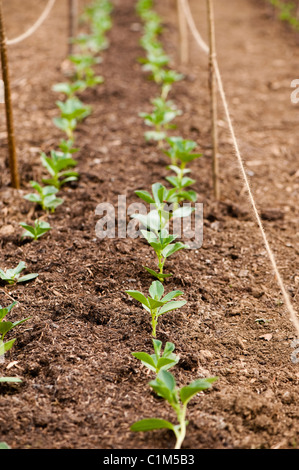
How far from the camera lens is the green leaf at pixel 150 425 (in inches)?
61.3

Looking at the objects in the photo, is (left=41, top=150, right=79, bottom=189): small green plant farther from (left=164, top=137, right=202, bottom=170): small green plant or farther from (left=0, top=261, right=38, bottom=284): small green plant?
(left=0, top=261, right=38, bottom=284): small green plant

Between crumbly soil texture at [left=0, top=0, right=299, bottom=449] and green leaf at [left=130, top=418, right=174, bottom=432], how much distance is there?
0.26 feet

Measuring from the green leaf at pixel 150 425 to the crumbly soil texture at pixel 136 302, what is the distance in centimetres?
8

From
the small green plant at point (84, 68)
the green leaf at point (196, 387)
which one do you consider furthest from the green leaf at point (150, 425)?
the small green plant at point (84, 68)

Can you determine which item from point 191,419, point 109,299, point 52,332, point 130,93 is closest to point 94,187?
point 109,299

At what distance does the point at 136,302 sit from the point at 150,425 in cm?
79

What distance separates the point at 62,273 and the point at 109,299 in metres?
0.33

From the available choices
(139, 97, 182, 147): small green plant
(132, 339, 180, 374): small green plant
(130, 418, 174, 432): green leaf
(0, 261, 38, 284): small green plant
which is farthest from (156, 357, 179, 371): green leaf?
(139, 97, 182, 147): small green plant

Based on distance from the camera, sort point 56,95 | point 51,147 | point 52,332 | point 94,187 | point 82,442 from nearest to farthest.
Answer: point 82,442
point 52,332
point 94,187
point 51,147
point 56,95

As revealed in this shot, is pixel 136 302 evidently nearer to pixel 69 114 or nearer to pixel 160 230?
pixel 160 230

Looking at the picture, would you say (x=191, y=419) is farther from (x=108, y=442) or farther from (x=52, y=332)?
(x=52, y=332)

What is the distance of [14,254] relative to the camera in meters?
2.64

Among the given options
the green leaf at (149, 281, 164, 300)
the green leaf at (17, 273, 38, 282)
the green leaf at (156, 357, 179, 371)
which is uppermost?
the green leaf at (149, 281, 164, 300)

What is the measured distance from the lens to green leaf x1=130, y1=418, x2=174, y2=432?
1.56 m
